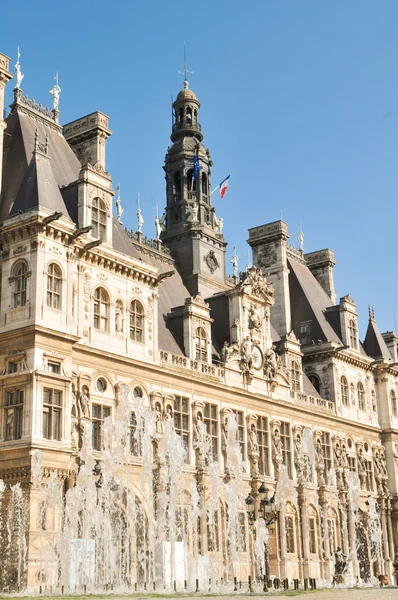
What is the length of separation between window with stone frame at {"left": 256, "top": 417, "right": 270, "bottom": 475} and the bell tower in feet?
30.9

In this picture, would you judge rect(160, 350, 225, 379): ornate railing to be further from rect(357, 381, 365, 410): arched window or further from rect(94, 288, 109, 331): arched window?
rect(357, 381, 365, 410): arched window

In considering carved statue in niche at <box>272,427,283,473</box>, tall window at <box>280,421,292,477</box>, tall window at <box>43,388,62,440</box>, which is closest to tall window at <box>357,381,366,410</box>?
tall window at <box>280,421,292,477</box>

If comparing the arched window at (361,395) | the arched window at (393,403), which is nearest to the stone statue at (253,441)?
the arched window at (361,395)

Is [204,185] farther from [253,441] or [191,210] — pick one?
[253,441]

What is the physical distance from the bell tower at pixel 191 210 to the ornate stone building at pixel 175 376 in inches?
5.2

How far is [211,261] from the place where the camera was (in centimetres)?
6009

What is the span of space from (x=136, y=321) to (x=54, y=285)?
6.41 metres

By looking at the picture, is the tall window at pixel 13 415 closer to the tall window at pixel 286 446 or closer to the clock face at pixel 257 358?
the clock face at pixel 257 358

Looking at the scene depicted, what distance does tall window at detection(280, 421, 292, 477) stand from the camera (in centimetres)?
5603

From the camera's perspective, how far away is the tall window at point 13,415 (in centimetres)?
3791

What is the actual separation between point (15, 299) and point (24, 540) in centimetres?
1059

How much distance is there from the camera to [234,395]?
172ft

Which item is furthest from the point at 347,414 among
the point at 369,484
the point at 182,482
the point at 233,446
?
the point at 182,482

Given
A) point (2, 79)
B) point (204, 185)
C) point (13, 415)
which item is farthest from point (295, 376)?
point (2, 79)
